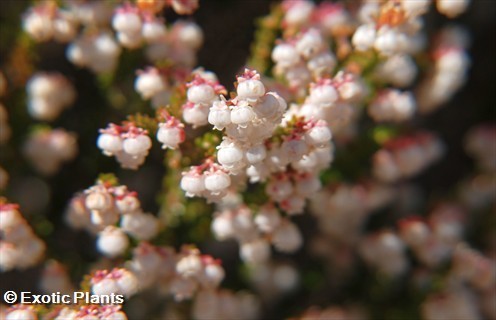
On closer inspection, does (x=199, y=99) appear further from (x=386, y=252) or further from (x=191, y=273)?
(x=386, y=252)

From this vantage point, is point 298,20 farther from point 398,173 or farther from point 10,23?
point 10,23

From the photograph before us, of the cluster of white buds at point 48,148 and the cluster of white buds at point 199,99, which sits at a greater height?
the cluster of white buds at point 48,148

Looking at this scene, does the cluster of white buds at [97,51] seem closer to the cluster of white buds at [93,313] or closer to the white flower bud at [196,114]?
the white flower bud at [196,114]

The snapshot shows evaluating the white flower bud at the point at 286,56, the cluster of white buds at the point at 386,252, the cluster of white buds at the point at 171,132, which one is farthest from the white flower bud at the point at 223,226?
the cluster of white buds at the point at 386,252

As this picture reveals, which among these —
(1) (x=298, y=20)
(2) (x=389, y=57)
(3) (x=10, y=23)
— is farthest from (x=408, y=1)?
(3) (x=10, y=23)

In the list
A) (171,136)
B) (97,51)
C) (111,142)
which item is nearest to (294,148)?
(171,136)

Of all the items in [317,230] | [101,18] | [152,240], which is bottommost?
[152,240]
